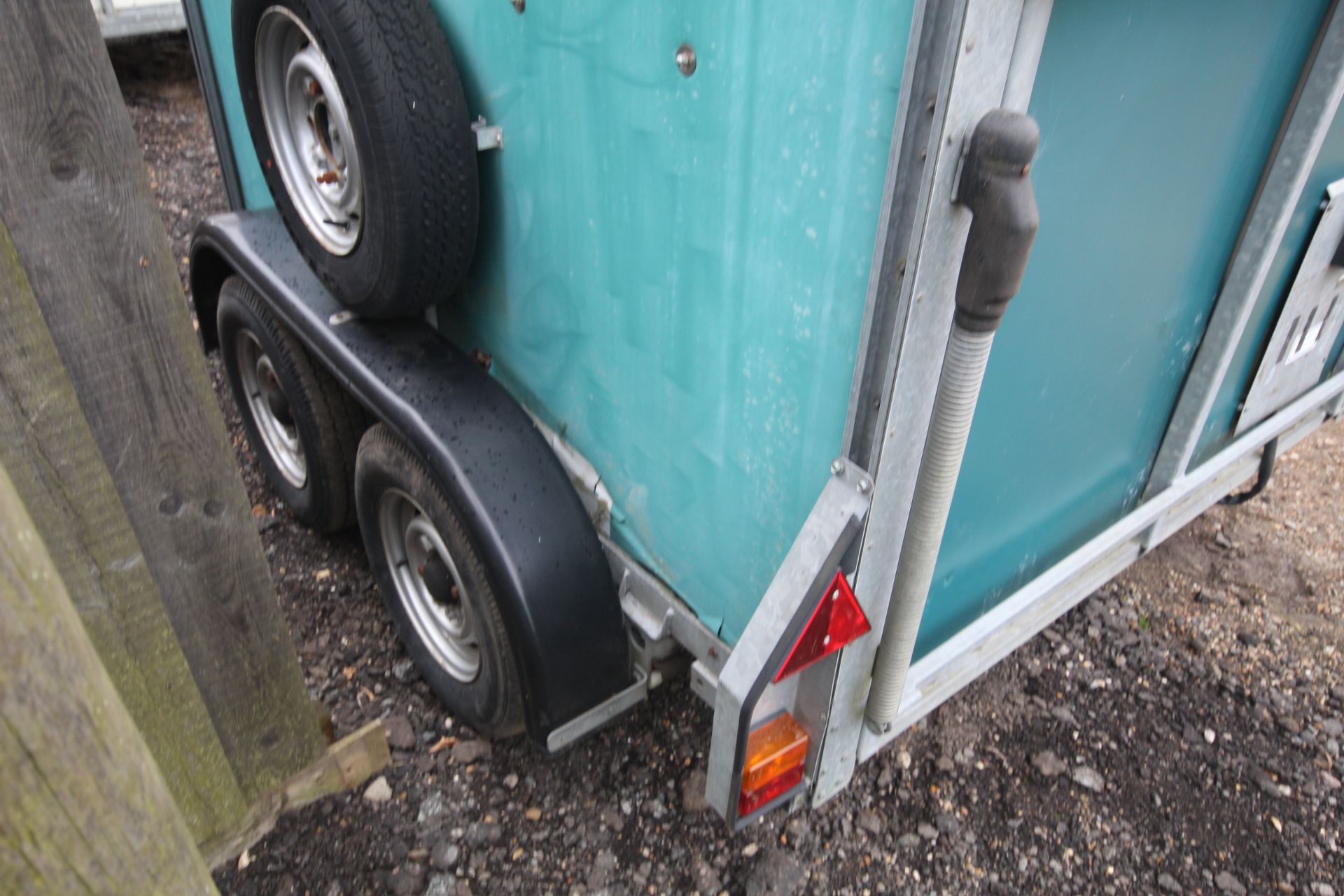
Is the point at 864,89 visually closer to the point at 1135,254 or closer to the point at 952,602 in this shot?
the point at 1135,254

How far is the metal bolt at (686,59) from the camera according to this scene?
1.24 metres

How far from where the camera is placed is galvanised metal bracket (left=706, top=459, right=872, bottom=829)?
1.28m

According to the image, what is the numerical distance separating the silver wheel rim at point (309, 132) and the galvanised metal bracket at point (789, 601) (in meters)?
1.17

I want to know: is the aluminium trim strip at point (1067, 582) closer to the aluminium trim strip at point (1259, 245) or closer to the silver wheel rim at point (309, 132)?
the aluminium trim strip at point (1259, 245)

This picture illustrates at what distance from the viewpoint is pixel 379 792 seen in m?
2.20

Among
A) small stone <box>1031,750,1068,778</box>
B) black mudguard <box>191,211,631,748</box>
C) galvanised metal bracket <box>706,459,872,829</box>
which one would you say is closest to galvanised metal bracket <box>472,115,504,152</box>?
black mudguard <box>191,211,631,748</box>

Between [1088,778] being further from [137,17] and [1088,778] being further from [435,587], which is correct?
[137,17]

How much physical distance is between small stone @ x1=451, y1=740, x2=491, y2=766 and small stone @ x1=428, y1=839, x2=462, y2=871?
219 mm

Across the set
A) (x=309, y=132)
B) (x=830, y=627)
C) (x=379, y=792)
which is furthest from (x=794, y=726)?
(x=309, y=132)

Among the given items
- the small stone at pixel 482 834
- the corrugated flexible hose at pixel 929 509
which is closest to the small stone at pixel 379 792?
the small stone at pixel 482 834

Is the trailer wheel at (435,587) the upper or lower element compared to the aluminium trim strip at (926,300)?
lower

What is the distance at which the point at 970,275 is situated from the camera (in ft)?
3.45

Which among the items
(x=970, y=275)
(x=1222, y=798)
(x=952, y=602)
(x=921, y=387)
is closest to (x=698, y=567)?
(x=952, y=602)

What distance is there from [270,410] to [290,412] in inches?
12.3
